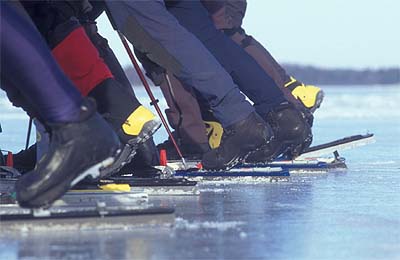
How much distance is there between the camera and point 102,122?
155 inches

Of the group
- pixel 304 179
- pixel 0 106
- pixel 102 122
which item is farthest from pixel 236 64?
pixel 0 106

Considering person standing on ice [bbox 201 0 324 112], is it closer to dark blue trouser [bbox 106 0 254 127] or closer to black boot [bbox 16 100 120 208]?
dark blue trouser [bbox 106 0 254 127]

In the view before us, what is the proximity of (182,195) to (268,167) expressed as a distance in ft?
4.53

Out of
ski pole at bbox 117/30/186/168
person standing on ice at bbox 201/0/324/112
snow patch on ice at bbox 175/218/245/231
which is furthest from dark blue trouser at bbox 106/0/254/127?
snow patch on ice at bbox 175/218/245/231

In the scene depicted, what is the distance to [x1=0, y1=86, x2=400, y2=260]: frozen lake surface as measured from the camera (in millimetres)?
3457

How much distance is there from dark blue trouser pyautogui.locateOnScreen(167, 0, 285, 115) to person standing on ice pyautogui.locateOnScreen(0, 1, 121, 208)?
225 centimetres

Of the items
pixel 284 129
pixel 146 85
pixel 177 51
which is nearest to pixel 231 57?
pixel 284 129

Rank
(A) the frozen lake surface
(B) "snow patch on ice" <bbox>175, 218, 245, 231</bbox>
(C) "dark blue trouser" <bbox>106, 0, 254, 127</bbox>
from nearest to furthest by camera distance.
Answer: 1. (A) the frozen lake surface
2. (B) "snow patch on ice" <bbox>175, 218, 245, 231</bbox>
3. (C) "dark blue trouser" <bbox>106, 0, 254, 127</bbox>

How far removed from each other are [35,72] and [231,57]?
2.80m

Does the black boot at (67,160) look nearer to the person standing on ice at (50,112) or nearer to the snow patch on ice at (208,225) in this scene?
the person standing on ice at (50,112)

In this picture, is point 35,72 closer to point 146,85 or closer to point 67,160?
point 67,160

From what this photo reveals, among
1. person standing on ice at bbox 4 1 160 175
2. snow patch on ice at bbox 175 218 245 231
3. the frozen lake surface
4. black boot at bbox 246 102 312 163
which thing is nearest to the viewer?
the frozen lake surface

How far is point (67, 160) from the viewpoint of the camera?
379cm

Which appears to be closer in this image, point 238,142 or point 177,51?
point 177,51
